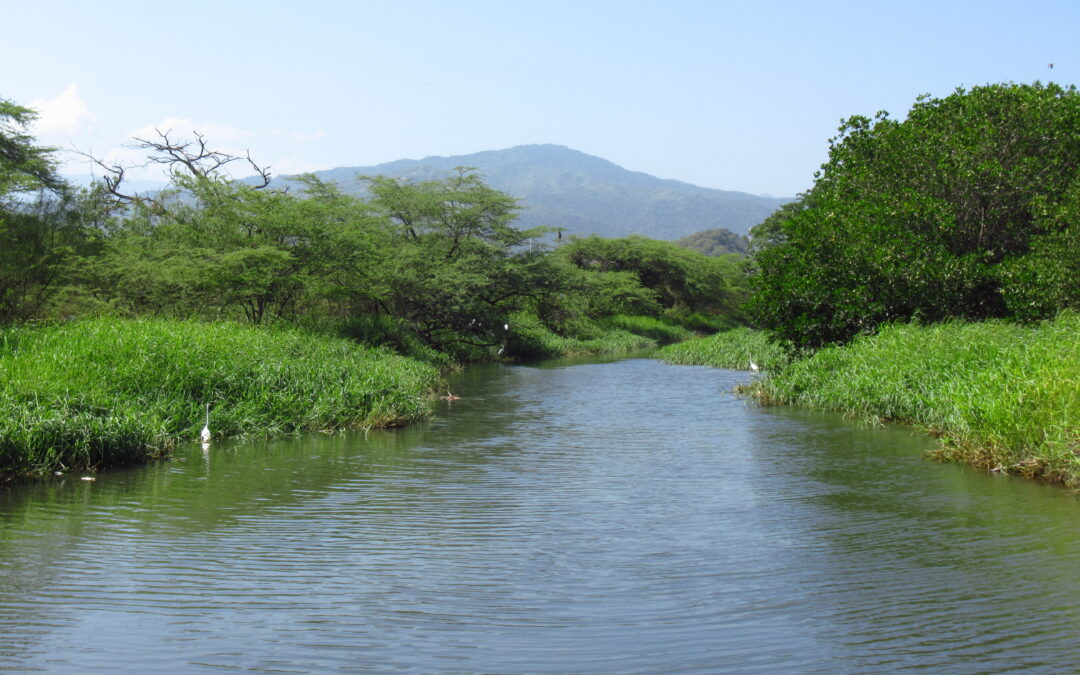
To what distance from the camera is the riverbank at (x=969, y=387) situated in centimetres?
996

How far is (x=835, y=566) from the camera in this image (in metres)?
7.03

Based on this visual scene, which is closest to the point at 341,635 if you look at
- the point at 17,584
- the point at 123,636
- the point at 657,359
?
the point at 123,636

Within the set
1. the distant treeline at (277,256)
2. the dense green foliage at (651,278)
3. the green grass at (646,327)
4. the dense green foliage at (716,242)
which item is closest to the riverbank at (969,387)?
the distant treeline at (277,256)

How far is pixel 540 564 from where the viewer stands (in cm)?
709

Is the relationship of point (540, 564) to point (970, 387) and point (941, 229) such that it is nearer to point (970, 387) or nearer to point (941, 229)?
point (970, 387)

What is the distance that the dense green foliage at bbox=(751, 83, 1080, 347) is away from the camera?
18.7 meters

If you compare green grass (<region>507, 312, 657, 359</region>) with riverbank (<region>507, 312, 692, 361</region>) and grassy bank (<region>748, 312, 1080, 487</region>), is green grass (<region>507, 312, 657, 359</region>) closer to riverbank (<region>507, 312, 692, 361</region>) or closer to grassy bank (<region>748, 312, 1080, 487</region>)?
riverbank (<region>507, 312, 692, 361</region>)

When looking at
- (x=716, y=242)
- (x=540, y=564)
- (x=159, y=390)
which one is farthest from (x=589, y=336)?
(x=716, y=242)

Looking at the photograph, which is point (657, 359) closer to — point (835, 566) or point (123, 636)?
point (835, 566)

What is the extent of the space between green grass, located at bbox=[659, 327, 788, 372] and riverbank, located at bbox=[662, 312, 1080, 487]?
8369 mm

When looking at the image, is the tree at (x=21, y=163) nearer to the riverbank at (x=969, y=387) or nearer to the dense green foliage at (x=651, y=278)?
the riverbank at (x=969, y=387)

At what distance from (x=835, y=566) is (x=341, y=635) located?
3848mm

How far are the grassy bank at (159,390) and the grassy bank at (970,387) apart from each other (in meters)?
7.74

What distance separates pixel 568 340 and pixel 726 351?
422 inches
